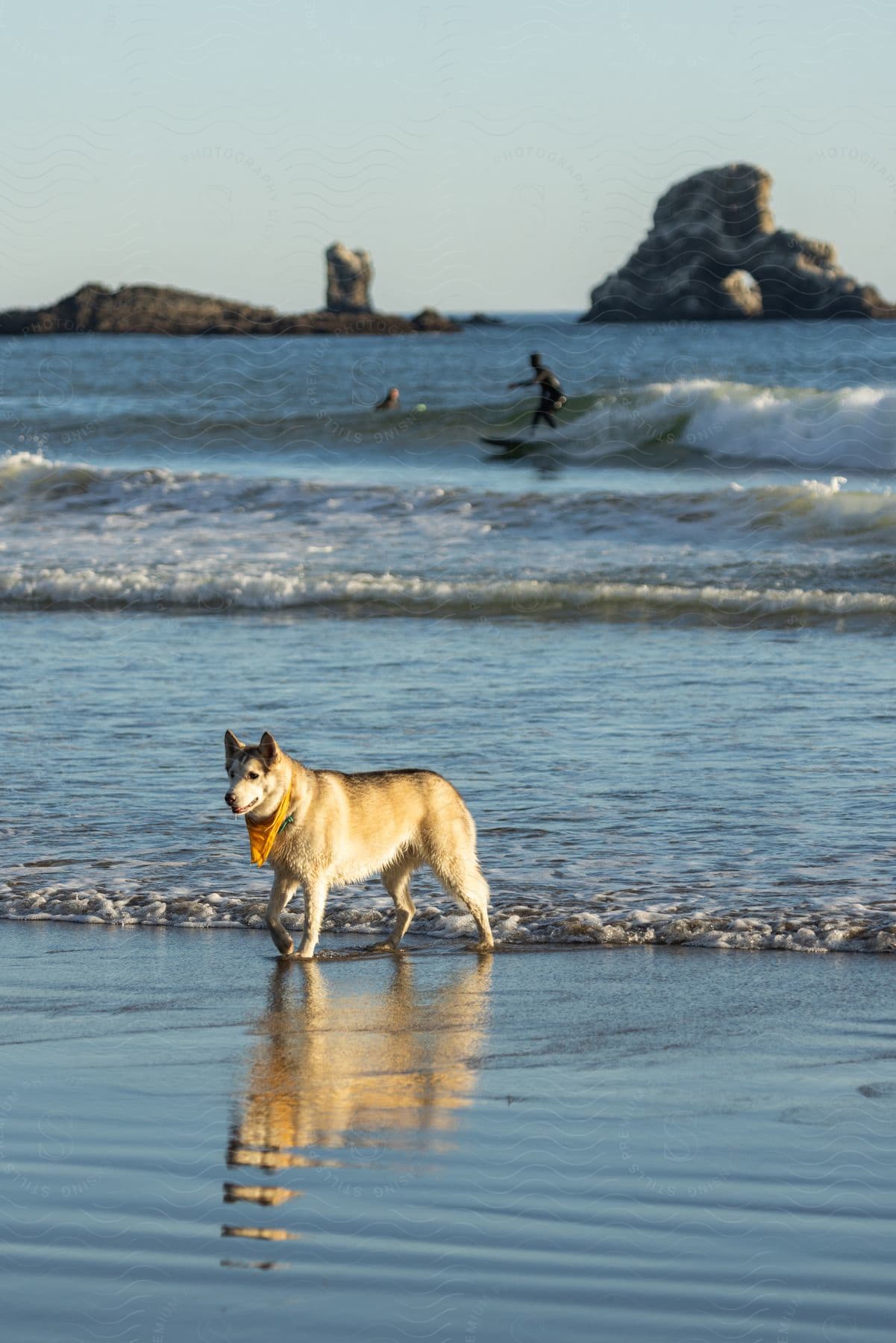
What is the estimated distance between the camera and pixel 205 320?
424 ft

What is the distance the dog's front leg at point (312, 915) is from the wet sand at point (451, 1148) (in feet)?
0.49

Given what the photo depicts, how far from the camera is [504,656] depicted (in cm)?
1420

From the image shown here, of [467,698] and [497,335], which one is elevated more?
[497,335]

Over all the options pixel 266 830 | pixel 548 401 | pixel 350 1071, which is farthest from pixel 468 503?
pixel 350 1071

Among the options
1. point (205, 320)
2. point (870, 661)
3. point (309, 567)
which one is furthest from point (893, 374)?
point (205, 320)

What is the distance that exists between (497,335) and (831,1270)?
100665mm

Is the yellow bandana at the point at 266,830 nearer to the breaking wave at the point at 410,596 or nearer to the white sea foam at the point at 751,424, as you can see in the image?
the breaking wave at the point at 410,596

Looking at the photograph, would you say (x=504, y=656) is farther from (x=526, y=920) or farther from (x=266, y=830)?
(x=266, y=830)

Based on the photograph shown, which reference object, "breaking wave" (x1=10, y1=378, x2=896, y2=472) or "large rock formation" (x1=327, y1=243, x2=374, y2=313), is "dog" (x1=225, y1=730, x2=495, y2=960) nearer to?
"breaking wave" (x1=10, y1=378, x2=896, y2=472)

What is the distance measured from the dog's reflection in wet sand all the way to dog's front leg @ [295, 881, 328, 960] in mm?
94

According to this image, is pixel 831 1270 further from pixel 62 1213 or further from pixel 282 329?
pixel 282 329

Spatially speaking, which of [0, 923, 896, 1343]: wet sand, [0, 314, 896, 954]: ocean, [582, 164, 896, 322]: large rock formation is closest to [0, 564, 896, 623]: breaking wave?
[0, 314, 896, 954]: ocean

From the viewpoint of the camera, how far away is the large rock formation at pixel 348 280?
125938 mm

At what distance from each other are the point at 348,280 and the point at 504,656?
384ft
